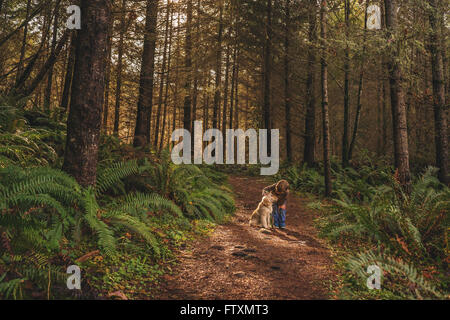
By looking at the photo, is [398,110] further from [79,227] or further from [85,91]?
[79,227]

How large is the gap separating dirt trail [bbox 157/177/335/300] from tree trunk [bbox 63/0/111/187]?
2229mm

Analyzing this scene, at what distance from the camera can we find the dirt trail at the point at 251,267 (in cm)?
328

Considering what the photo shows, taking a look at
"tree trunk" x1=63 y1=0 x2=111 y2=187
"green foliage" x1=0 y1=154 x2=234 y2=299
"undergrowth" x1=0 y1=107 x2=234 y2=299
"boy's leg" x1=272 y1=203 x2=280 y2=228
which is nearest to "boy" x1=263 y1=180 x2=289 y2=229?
"boy's leg" x1=272 y1=203 x2=280 y2=228

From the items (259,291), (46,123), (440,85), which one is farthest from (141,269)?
(440,85)

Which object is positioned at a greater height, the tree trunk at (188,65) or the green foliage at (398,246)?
the tree trunk at (188,65)

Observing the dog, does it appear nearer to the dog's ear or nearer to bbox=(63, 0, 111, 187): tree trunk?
the dog's ear

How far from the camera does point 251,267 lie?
405 cm

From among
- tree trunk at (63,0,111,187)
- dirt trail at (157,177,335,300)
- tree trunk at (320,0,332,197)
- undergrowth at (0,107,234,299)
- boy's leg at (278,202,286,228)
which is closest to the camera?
undergrowth at (0,107,234,299)

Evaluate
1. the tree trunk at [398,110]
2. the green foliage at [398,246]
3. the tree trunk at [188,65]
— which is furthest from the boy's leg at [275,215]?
the tree trunk at [188,65]

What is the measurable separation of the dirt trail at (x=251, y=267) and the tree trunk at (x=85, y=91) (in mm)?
2229

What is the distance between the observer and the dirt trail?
3.28 m

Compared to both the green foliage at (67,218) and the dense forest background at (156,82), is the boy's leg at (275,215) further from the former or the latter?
the green foliage at (67,218)

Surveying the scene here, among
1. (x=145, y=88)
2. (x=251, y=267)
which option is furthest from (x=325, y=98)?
(x=251, y=267)

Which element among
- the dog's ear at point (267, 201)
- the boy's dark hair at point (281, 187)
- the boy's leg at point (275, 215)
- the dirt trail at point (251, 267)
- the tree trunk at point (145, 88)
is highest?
the tree trunk at point (145, 88)
